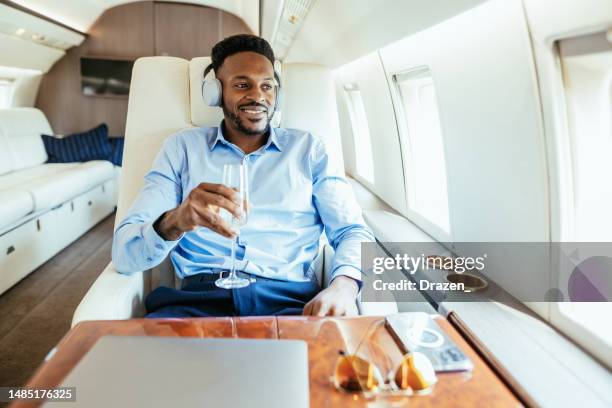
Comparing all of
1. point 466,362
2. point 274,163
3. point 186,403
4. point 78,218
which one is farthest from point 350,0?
point 78,218

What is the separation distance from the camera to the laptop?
79 centimetres

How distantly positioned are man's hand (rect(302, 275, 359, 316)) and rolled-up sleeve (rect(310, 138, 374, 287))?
10cm

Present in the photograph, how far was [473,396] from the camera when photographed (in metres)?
0.86

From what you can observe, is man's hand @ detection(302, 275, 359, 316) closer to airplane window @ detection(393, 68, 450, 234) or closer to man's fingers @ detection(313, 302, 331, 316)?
man's fingers @ detection(313, 302, 331, 316)

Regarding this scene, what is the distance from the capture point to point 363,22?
2.71m

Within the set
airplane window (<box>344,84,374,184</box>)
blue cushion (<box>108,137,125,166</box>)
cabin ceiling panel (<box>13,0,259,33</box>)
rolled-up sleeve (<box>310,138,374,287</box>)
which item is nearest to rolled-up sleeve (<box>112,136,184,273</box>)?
rolled-up sleeve (<box>310,138,374,287</box>)

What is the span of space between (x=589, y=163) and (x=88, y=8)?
24.1 feet

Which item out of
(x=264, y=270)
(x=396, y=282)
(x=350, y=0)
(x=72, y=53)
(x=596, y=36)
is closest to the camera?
(x=596, y=36)

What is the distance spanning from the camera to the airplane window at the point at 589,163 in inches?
58.0

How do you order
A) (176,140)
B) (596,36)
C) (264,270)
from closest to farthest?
1. (596,36)
2. (264,270)
3. (176,140)

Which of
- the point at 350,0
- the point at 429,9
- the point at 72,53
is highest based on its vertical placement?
the point at 72,53

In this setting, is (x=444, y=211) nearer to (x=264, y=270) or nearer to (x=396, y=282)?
(x=396, y=282)

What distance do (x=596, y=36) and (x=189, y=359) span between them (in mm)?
1371

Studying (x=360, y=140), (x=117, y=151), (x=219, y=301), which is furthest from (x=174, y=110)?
(x=117, y=151)
